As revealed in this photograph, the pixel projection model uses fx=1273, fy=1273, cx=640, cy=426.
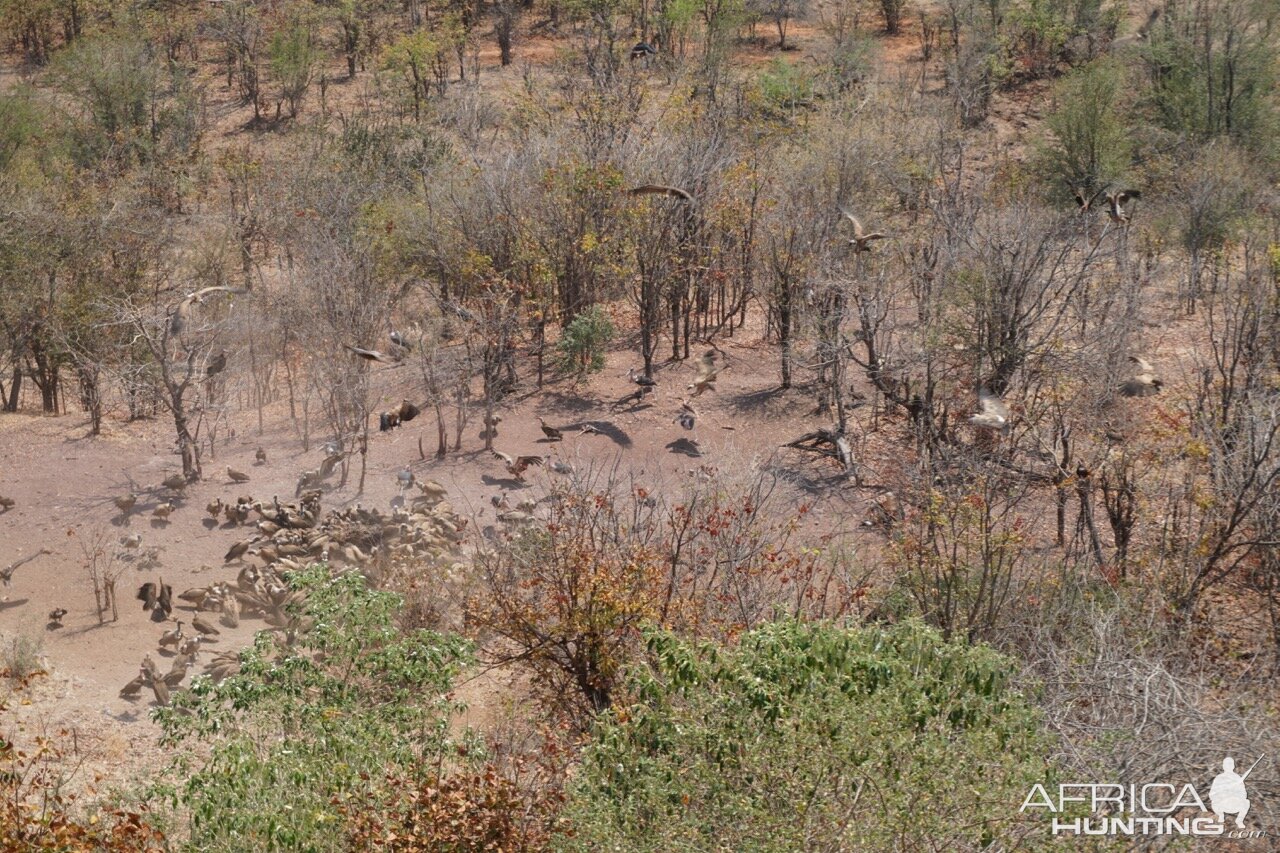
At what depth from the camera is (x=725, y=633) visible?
37.1ft

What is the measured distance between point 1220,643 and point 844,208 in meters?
11.3

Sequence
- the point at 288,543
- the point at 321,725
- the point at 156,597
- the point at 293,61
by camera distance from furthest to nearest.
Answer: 1. the point at 293,61
2. the point at 288,543
3. the point at 156,597
4. the point at 321,725

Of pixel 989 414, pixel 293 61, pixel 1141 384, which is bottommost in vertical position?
pixel 1141 384

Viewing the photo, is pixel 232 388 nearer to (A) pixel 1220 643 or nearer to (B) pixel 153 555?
(B) pixel 153 555

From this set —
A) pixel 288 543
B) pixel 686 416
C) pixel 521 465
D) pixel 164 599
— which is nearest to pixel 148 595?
pixel 164 599

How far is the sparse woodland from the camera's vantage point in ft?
26.5

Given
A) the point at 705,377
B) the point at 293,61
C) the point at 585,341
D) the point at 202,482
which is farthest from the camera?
the point at 293,61

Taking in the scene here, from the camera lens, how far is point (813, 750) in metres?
7.38

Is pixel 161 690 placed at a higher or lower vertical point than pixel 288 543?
lower

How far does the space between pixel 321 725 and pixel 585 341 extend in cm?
1359

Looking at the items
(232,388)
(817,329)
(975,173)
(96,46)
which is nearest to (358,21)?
(96,46)

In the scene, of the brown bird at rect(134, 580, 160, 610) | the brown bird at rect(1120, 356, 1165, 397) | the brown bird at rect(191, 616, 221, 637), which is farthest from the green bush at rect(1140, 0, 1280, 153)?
the brown bird at rect(134, 580, 160, 610)

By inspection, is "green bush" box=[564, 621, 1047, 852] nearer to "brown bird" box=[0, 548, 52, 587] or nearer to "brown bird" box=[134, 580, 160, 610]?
"brown bird" box=[134, 580, 160, 610]

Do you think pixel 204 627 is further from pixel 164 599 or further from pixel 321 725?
pixel 321 725
